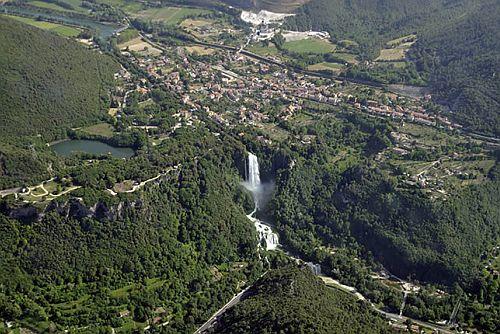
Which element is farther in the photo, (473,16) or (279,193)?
(473,16)

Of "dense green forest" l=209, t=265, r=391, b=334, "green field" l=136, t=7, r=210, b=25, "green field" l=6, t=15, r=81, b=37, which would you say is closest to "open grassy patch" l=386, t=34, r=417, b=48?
"green field" l=136, t=7, r=210, b=25

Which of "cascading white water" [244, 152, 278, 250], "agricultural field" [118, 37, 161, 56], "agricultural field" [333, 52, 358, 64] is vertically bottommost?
"cascading white water" [244, 152, 278, 250]

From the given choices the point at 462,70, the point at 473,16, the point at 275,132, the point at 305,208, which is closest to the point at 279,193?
the point at 305,208

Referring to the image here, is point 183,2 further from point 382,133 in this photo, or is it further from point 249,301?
point 249,301

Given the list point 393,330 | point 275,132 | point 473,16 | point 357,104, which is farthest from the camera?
point 473,16

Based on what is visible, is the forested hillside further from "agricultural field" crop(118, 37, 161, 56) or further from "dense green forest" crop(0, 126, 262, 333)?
"agricultural field" crop(118, 37, 161, 56)

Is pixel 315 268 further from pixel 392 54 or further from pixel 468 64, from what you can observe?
pixel 392 54

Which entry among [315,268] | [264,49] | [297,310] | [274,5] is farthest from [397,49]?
[297,310]
